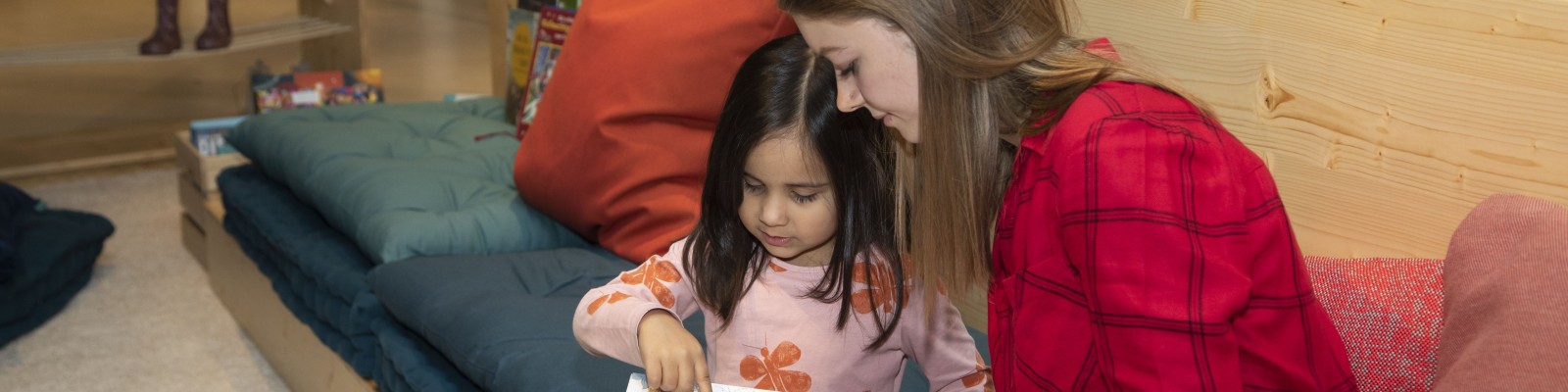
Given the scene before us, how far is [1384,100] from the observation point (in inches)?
41.7

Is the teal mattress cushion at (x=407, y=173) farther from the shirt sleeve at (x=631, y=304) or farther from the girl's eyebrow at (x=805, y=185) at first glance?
the girl's eyebrow at (x=805, y=185)

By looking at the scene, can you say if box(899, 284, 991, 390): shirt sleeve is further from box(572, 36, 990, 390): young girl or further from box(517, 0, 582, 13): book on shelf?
box(517, 0, 582, 13): book on shelf

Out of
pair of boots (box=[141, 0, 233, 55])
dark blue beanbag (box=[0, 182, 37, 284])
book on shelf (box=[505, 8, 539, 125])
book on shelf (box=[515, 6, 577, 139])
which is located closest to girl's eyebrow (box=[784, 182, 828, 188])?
book on shelf (box=[515, 6, 577, 139])

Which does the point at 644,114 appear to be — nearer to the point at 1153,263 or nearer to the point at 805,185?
the point at 805,185

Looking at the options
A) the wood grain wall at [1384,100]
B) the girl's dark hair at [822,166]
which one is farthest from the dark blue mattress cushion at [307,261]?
the wood grain wall at [1384,100]

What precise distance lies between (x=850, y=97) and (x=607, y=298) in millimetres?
319

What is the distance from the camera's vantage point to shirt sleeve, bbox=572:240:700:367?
106cm

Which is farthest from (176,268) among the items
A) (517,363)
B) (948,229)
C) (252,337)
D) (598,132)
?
(948,229)

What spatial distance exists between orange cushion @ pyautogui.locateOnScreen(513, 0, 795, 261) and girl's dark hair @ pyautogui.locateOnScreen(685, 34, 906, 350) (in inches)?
13.7

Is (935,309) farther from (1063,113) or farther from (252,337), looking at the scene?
(252,337)

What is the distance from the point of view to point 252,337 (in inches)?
81.5

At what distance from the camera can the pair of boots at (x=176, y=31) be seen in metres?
2.51

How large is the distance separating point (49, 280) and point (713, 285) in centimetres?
157

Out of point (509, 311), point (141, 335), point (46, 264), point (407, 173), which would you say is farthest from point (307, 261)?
point (46, 264)
